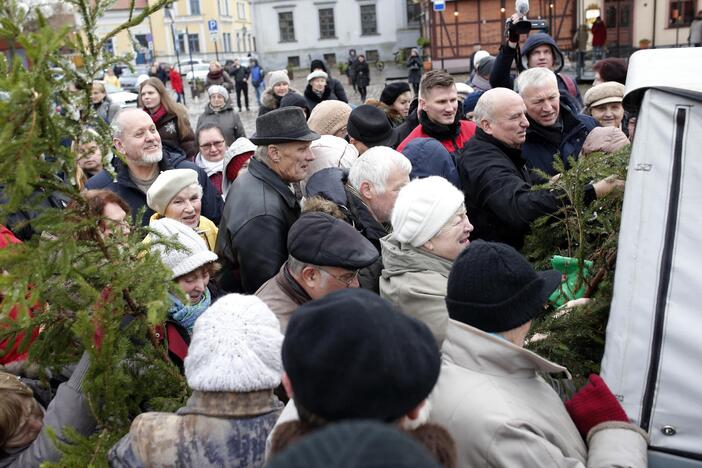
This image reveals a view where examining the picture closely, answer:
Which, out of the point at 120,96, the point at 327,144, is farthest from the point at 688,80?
the point at 120,96

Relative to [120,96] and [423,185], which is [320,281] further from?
[120,96]

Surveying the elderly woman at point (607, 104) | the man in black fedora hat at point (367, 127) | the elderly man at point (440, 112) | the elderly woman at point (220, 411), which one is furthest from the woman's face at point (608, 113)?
the elderly woman at point (220, 411)

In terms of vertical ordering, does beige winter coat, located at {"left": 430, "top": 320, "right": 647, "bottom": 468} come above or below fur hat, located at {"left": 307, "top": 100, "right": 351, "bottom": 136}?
below

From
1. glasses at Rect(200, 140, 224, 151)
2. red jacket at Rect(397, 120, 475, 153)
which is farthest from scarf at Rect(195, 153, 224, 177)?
red jacket at Rect(397, 120, 475, 153)

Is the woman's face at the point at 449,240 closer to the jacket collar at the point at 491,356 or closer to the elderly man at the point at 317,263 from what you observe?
the elderly man at the point at 317,263

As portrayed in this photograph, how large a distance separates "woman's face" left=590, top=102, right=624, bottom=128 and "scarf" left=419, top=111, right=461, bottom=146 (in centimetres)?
138

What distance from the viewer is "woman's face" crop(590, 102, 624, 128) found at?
5797mm

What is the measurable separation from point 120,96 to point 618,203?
18359mm

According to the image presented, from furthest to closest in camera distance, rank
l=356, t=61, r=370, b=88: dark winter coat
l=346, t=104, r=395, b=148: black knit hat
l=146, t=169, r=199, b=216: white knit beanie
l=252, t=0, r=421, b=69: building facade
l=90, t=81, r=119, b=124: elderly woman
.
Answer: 1. l=252, t=0, r=421, b=69: building facade
2. l=356, t=61, r=370, b=88: dark winter coat
3. l=90, t=81, r=119, b=124: elderly woman
4. l=346, t=104, r=395, b=148: black knit hat
5. l=146, t=169, r=199, b=216: white knit beanie

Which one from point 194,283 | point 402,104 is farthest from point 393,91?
point 194,283

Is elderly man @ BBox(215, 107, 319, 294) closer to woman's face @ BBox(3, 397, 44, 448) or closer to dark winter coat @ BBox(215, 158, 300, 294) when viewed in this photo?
dark winter coat @ BBox(215, 158, 300, 294)

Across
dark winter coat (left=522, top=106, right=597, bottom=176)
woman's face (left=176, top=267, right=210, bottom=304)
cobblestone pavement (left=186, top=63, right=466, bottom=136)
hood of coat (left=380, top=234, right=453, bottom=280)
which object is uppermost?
dark winter coat (left=522, top=106, right=597, bottom=176)

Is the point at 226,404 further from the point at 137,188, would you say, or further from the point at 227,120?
the point at 227,120

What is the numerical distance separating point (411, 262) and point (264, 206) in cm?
106
